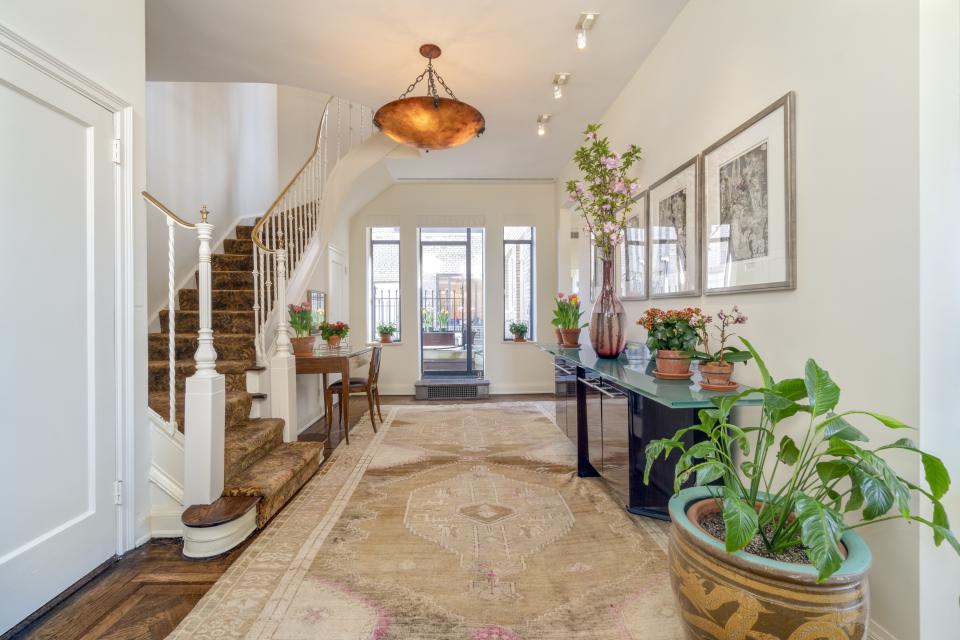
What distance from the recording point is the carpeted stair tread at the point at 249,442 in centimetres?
231

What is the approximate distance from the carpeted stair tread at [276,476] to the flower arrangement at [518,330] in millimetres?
3632

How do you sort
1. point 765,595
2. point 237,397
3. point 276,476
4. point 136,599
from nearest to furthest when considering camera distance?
point 765,595 → point 136,599 → point 276,476 → point 237,397

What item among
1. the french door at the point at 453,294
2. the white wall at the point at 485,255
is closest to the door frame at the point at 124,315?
the white wall at the point at 485,255

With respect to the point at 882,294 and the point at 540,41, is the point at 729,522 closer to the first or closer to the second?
the point at 882,294

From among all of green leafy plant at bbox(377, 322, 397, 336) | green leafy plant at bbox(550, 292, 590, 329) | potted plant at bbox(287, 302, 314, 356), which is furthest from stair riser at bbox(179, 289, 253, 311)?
green leafy plant at bbox(550, 292, 590, 329)

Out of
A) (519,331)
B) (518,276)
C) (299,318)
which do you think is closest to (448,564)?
(299,318)

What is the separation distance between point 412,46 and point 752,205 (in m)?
2.44

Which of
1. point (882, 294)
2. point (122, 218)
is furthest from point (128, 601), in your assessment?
point (882, 294)

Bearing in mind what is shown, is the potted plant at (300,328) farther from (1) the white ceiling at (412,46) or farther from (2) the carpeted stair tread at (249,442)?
(1) the white ceiling at (412,46)

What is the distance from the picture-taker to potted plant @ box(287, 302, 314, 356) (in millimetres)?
3488

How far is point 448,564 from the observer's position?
1830mm

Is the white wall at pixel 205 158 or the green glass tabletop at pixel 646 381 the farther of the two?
the white wall at pixel 205 158

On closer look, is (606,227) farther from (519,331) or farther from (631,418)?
(519,331)

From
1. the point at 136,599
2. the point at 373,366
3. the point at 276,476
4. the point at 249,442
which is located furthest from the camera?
the point at 373,366
